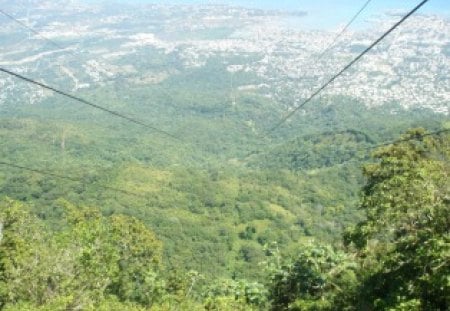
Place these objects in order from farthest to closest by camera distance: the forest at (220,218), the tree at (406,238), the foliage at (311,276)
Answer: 1. the foliage at (311,276)
2. the forest at (220,218)
3. the tree at (406,238)

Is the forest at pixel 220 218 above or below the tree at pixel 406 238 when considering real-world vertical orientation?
below

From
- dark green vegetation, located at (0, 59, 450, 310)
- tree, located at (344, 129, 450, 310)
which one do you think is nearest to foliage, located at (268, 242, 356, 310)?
dark green vegetation, located at (0, 59, 450, 310)

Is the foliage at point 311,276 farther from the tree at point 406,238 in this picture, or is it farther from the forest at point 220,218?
the tree at point 406,238

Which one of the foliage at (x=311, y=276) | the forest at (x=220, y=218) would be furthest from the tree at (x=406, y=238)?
the foliage at (x=311, y=276)

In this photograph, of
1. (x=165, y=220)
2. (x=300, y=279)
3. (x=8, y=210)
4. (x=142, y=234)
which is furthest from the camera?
(x=165, y=220)

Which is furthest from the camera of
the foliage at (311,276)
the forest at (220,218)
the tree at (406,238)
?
the foliage at (311,276)

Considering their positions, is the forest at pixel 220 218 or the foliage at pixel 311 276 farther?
the foliage at pixel 311 276

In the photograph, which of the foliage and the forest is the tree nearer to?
the forest

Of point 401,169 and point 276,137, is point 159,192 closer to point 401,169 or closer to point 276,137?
point 401,169

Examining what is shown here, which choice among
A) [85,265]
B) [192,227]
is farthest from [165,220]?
[85,265]
